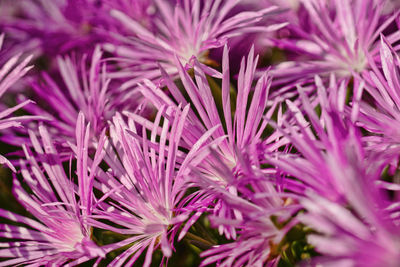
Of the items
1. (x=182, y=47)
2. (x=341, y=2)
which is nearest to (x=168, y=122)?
(x=182, y=47)

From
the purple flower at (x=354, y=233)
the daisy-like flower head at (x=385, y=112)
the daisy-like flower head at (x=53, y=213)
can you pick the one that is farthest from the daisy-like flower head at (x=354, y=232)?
the daisy-like flower head at (x=53, y=213)

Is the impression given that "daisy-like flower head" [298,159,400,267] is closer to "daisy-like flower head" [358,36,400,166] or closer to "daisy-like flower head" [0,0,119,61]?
"daisy-like flower head" [358,36,400,166]

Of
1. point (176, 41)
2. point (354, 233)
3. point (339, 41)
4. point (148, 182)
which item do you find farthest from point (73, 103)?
point (354, 233)

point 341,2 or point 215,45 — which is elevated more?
point 341,2

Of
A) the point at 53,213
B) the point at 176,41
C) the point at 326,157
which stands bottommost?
the point at 53,213

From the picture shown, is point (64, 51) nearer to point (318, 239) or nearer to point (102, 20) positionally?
point (102, 20)

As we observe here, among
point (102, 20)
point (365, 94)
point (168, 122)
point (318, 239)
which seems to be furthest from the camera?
point (102, 20)

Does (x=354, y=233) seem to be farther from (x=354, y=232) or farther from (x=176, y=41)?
(x=176, y=41)
